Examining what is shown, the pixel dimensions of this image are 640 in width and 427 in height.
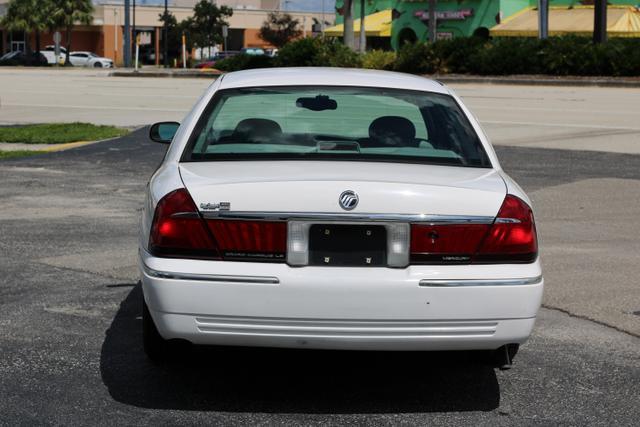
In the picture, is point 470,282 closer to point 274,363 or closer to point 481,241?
point 481,241

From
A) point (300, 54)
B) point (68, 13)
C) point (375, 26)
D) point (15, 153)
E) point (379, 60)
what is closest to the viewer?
point (15, 153)

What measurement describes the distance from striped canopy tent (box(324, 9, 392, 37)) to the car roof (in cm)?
6861

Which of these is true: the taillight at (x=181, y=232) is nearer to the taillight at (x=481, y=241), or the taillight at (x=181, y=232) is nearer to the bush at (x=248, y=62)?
the taillight at (x=481, y=241)

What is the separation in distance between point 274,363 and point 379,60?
4310 cm

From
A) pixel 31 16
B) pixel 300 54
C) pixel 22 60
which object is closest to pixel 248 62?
pixel 300 54

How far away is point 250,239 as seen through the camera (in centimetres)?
505

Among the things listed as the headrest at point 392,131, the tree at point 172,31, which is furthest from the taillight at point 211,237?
the tree at point 172,31

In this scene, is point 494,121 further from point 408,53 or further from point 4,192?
point 408,53

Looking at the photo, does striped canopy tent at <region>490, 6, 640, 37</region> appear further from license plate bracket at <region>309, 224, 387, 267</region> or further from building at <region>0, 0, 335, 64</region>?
license plate bracket at <region>309, 224, 387, 267</region>

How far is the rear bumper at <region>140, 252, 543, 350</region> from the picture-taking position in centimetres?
496

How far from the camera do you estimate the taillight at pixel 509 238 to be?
5.14 m

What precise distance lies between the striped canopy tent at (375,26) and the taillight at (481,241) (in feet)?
231

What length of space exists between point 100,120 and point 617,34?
133 ft

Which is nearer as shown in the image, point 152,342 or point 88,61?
point 152,342
